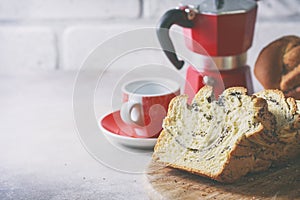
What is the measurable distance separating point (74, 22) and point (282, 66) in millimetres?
589

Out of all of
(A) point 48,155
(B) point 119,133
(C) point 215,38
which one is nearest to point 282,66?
(C) point 215,38

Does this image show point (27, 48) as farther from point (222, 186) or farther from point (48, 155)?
point (222, 186)

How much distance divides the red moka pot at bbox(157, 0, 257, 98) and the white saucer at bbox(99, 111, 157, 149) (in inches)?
6.6

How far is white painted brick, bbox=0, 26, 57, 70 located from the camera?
5.19ft

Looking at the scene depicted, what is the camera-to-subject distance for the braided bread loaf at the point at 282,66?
1.23 m

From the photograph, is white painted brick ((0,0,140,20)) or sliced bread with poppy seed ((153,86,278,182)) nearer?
sliced bread with poppy seed ((153,86,278,182))

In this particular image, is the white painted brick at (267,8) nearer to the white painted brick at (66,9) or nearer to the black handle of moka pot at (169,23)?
the white painted brick at (66,9)

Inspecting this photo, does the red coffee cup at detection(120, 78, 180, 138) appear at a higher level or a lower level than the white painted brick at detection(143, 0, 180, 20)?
lower

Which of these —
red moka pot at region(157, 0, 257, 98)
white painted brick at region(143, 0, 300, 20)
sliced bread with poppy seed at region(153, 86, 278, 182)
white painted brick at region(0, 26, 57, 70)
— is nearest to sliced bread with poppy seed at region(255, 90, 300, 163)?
sliced bread with poppy seed at region(153, 86, 278, 182)

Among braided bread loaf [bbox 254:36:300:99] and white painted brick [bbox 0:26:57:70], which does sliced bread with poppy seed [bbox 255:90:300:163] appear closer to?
braided bread loaf [bbox 254:36:300:99]

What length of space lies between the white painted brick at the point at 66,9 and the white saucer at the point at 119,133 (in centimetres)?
45

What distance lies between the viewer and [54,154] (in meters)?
1.11

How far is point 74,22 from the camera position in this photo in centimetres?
157

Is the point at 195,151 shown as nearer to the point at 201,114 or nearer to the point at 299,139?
the point at 201,114
